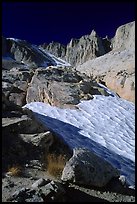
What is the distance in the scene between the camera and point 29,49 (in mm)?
113438

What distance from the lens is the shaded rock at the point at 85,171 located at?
8.99 metres

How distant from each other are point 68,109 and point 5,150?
9.03 m

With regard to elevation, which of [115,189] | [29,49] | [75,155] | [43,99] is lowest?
[115,189]

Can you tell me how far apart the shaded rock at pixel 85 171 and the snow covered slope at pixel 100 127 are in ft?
6.06

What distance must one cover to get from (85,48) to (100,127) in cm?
9672

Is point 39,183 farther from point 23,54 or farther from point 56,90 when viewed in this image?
point 23,54

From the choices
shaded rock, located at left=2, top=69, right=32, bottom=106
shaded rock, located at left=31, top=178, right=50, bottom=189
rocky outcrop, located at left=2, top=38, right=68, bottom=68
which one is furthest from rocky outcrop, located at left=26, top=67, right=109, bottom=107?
rocky outcrop, located at left=2, top=38, right=68, bottom=68

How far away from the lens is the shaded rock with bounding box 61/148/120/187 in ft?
29.5

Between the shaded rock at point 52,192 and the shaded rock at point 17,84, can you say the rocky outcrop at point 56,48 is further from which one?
the shaded rock at point 52,192

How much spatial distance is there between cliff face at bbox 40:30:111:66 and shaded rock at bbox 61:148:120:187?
308 feet

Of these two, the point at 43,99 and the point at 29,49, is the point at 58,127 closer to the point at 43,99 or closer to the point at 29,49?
the point at 43,99

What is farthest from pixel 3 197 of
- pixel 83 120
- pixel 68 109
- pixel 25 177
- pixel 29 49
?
pixel 29 49

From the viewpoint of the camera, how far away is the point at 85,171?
905 cm

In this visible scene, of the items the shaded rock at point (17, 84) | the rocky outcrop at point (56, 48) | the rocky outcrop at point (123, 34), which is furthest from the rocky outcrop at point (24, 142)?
the rocky outcrop at point (56, 48)
